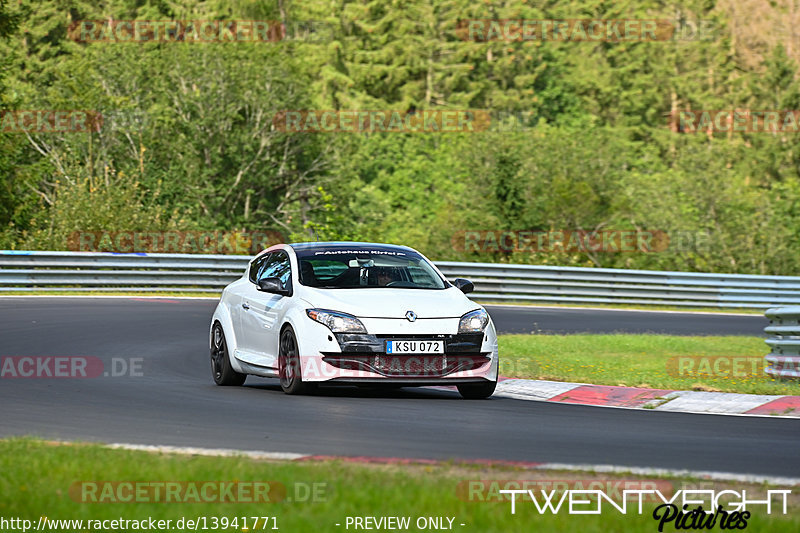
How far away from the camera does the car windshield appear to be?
41.6 ft

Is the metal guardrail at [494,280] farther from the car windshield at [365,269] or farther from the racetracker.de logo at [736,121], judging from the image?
the racetracker.de logo at [736,121]

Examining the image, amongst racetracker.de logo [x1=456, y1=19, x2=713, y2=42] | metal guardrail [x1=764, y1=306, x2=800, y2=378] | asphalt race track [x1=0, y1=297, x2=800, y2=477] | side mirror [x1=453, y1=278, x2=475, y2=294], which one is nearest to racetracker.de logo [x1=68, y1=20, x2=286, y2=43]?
racetracker.de logo [x1=456, y1=19, x2=713, y2=42]

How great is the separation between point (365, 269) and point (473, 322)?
4.75ft

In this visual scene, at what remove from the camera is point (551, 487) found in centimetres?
680

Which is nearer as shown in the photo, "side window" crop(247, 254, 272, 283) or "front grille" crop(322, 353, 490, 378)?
"front grille" crop(322, 353, 490, 378)

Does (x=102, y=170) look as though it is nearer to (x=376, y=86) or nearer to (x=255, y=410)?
(x=376, y=86)

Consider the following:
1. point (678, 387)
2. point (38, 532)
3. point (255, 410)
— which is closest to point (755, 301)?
point (678, 387)

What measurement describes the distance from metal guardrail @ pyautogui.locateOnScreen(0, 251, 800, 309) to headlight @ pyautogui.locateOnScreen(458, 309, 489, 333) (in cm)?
1523

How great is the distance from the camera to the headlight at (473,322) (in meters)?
11.9

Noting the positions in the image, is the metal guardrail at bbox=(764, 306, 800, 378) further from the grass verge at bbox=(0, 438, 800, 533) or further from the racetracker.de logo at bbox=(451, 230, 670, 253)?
the racetracker.de logo at bbox=(451, 230, 670, 253)

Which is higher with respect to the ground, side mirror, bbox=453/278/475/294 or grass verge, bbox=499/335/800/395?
side mirror, bbox=453/278/475/294

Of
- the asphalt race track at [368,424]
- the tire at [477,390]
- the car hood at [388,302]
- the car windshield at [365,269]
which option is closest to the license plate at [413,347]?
the car hood at [388,302]

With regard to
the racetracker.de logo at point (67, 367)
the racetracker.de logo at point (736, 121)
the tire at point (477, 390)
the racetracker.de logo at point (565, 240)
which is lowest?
the racetracker.de logo at point (565, 240)

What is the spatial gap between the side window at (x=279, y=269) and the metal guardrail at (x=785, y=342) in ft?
18.5
